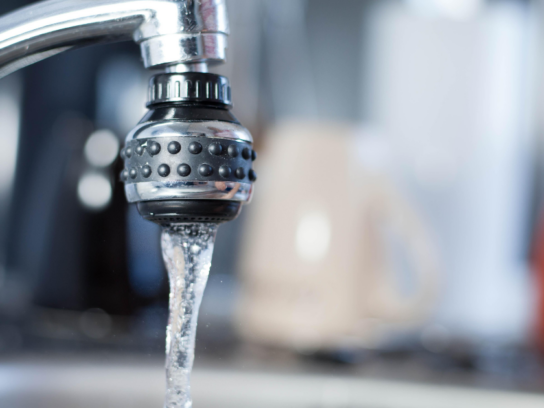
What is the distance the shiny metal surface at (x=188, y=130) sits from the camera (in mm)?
220

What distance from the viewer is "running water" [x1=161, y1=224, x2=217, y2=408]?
0.25 m

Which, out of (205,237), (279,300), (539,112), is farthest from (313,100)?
(205,237)

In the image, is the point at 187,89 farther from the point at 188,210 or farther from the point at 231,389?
the point at 231,389

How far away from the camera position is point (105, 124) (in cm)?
59

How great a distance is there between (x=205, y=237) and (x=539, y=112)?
79 cm

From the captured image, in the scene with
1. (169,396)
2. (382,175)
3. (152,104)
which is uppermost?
(382,175)

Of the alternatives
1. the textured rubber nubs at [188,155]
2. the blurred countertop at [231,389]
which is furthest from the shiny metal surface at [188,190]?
the blurred countertop at [231,389]

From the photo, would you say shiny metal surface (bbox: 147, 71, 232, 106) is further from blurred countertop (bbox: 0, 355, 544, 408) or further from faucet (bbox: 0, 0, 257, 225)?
blurred countertop (bbox: 0, 355, 544, 408)

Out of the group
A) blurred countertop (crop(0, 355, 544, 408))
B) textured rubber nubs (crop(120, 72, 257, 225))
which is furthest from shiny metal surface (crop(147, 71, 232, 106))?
blurred countertop (crop(0, 355, 544, 408))

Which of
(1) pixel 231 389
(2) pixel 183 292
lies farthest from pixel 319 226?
(2) pixel 183 292

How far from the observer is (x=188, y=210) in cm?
23

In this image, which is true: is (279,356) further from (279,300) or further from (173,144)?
(173,144)

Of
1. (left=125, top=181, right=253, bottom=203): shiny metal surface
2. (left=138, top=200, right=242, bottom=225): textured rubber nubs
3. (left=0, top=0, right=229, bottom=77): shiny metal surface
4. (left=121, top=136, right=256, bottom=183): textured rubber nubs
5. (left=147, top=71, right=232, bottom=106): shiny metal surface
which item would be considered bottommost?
(left=138, top=200, right=242, bottom=225): textured rubber nubs

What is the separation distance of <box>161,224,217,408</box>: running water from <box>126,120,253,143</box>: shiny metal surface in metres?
0.04
